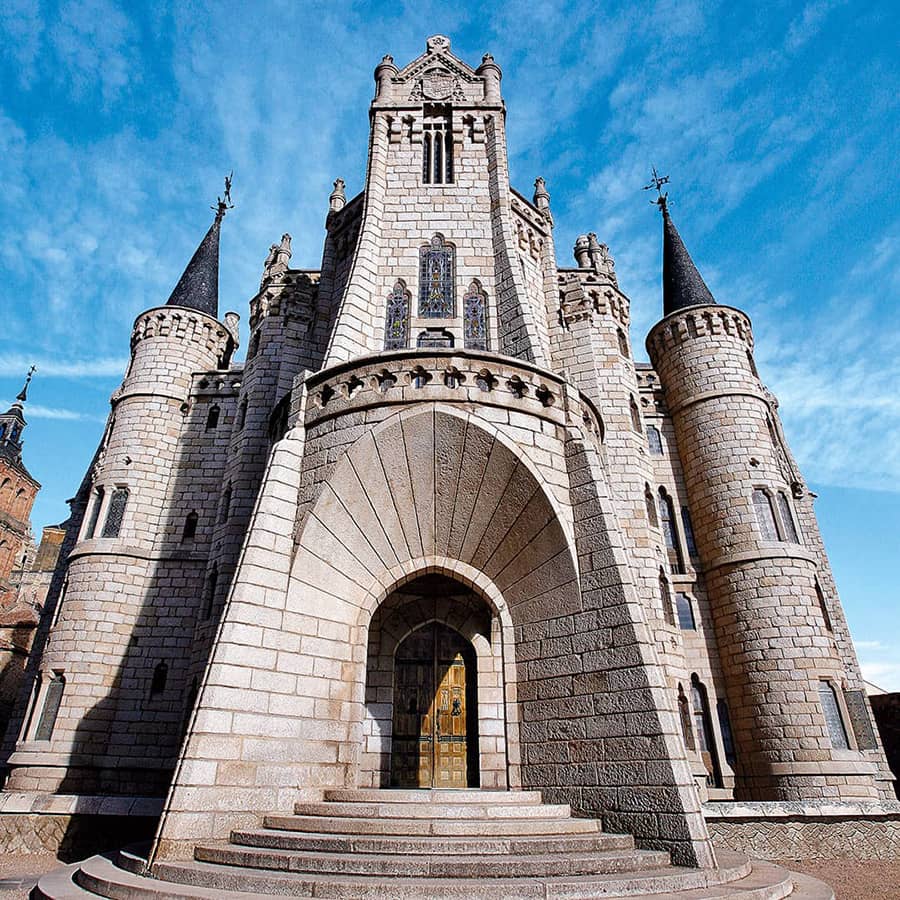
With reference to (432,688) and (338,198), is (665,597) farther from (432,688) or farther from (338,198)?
(338,198)

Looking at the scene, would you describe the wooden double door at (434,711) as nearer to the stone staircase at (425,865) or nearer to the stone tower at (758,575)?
the stone staircase at (425,865)

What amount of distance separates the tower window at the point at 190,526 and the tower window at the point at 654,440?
13.4m

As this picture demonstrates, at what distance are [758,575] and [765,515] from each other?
5.95ft

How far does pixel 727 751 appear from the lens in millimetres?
14773

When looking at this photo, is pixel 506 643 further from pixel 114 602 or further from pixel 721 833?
pixel 114 602

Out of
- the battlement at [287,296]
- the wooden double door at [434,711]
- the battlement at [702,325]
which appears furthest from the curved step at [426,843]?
the battlement at [702,325]

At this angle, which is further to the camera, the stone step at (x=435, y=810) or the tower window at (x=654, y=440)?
the tower window at (x=654, y=440)

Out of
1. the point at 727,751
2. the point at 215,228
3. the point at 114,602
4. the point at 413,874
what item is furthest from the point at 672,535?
the point at 215,228

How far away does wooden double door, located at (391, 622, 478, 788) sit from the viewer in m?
10.3

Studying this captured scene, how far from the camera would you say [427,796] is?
7082mm

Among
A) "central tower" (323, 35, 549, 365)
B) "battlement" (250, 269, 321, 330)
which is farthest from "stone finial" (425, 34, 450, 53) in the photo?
"battlement" (250, 269, 321, 330)

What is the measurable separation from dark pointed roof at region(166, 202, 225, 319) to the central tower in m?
5.47

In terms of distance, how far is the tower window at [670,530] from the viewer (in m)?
17.0

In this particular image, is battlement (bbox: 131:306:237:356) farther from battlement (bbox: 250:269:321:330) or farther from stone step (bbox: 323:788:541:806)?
stone step (bbox: 323:788:541:806)
